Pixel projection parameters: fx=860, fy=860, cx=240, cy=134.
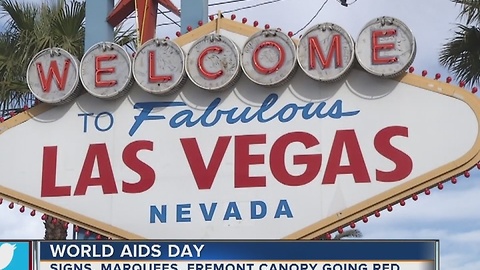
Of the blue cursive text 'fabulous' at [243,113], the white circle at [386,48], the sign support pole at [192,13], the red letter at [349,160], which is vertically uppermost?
the sign support pole at [192,13]

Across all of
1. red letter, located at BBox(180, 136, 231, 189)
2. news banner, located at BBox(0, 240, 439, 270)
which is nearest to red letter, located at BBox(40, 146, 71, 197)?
news banner, located at BBox(0, 240, 439, 270)

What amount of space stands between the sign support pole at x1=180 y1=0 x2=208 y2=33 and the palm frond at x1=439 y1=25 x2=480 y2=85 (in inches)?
210

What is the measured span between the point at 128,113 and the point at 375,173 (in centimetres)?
342

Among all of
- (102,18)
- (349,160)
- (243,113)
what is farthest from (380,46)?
(102,18)

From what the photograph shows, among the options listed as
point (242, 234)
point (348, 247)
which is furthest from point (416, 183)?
point (242, 234)

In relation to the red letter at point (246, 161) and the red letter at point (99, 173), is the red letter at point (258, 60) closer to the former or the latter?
the red letter at point (246, 161)

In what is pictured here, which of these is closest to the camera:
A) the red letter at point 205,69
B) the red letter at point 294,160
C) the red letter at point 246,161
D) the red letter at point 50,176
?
the red letter at point 294,160

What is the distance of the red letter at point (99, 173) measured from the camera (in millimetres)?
11305

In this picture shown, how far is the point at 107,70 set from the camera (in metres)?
11.5

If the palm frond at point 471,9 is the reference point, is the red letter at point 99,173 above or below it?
below

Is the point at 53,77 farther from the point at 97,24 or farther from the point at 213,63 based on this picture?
the point at 213,63

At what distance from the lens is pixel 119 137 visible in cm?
1148

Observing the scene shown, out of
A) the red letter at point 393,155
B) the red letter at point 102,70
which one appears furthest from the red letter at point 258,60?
the red letter at point 102,70

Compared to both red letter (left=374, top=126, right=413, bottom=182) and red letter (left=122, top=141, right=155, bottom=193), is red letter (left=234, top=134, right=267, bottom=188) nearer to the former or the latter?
red letter (left=122, top=141, right=155, bottom=193)
